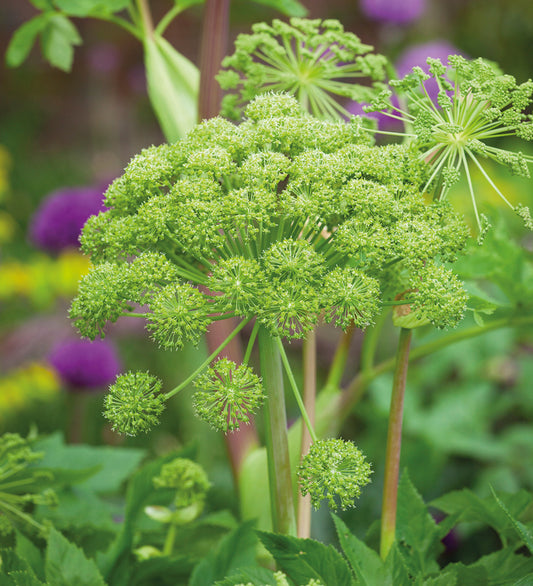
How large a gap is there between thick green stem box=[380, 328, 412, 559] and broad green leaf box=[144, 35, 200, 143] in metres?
0.47

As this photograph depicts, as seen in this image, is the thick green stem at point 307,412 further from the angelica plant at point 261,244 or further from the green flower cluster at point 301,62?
the green flower cluster at point 301,62

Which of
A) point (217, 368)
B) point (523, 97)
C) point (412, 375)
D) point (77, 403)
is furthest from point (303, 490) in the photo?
point (412, 375)

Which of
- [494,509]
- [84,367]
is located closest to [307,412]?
[494,509]

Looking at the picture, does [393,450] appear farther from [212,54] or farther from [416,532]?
[212,54]

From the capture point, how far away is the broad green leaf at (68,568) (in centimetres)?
60

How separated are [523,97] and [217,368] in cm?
32

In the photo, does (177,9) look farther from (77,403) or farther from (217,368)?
(77,403)

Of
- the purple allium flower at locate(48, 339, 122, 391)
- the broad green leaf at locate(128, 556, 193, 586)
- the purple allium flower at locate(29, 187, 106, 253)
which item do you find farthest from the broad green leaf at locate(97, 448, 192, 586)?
the purple allium flower at locate(29, 187, 106, 253)

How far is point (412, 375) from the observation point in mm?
1820

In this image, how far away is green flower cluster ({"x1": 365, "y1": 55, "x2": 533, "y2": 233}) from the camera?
1.68 ft

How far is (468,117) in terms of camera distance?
545 mm

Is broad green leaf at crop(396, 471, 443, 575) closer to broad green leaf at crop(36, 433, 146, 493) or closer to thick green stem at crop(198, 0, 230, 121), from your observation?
broad green leaf at crop(36, 433, 146, 493)

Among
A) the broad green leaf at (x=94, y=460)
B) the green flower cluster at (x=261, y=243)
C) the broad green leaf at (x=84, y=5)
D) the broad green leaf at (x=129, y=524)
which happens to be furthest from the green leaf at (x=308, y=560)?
the broad green leaf at (x=84, y=5)

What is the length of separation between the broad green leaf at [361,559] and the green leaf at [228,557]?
140 mm
